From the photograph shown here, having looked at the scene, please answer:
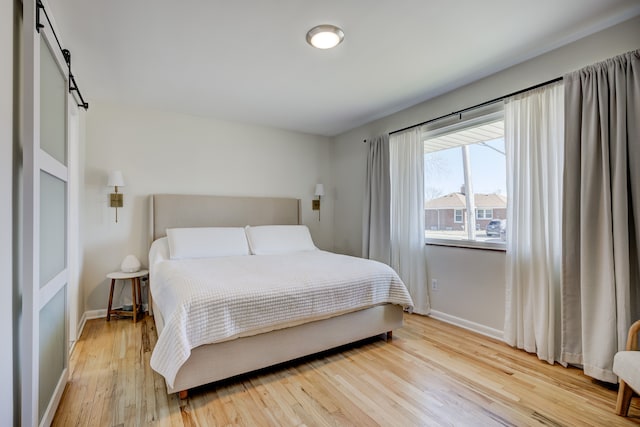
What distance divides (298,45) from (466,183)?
212 centimetres

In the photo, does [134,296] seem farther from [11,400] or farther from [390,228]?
[390,228]

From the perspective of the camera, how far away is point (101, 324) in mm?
3127

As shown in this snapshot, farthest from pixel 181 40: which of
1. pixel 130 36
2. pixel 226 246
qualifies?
pixel 226 246

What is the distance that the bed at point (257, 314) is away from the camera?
5.78 ft

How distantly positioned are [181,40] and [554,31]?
266 centimetres

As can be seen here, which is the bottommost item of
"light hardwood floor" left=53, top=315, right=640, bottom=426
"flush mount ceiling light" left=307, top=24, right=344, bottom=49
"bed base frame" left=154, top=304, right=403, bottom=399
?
"light hardwood floor" left=53, top=315, right=640, bottom=426

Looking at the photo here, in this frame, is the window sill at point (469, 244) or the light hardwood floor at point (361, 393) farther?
the window sill at point (469, 244)

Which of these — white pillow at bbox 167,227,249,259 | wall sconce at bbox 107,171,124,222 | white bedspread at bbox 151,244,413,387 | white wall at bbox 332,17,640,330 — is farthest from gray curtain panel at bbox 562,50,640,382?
wall sconce at bbox 107,171,124,222

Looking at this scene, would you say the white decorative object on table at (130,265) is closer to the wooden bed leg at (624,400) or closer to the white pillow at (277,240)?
the white pillow at (277,240)

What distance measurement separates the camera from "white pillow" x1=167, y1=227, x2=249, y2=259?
3.13m

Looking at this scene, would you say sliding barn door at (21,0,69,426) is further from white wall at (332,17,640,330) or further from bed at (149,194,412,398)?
white wall at (332,17,640,330)

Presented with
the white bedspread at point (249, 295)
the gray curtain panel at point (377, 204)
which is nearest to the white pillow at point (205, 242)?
the white bedspread at point (249, 295)

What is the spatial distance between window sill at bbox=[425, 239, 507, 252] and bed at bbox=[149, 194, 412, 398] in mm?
871

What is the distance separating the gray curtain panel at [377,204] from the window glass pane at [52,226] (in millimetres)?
3018
